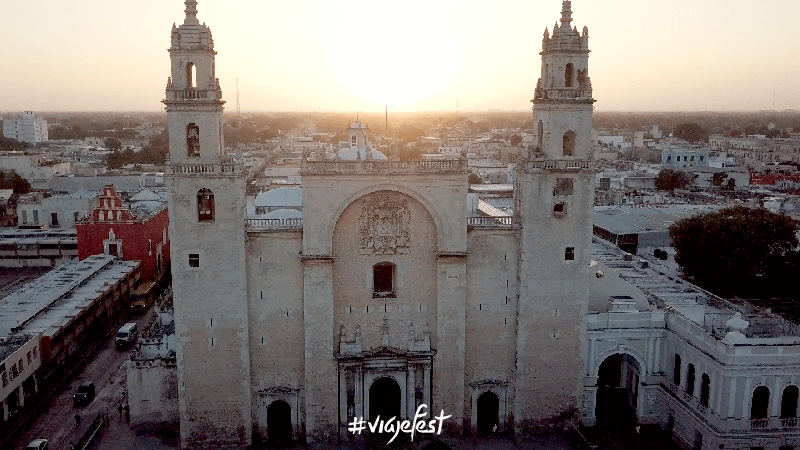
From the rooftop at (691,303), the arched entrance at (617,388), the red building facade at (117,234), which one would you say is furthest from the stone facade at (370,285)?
the red building facade at (117,234)

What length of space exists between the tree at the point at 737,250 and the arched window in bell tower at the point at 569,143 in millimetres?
20616

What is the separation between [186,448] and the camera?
2967 centimetres

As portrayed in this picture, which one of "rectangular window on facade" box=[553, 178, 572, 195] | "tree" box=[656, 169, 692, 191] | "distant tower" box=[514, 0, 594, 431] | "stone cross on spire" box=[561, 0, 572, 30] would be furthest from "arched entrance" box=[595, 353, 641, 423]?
"tree" box=[656, 169, 692, 191]

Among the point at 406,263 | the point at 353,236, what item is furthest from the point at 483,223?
the point at 353,236

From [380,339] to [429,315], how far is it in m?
2.49

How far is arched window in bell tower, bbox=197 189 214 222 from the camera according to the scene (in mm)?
28719

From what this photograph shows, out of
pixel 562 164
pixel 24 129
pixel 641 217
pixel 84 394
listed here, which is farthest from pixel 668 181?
pixel 24 129

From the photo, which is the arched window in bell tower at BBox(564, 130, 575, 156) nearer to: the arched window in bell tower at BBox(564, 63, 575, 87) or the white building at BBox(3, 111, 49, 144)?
the arched window in bell tower at BBox(564, 63, 575, 87)

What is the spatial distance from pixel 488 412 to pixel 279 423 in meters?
9.81

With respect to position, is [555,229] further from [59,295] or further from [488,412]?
[59,295]

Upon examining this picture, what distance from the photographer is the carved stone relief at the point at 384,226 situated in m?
29.4

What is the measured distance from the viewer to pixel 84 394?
3347 centimetres

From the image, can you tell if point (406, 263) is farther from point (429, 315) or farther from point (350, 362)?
point (350, 362)

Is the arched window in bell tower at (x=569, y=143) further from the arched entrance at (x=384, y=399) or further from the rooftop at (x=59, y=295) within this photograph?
the rooftop at (x=59, y=295)
